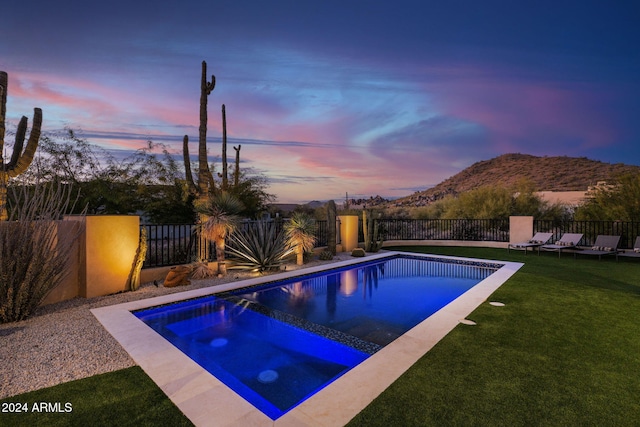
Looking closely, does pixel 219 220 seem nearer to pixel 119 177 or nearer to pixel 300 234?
pixel 300 234

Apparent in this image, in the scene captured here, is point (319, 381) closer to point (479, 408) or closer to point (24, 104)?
point (479, 408)

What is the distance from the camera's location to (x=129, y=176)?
14.6 metres

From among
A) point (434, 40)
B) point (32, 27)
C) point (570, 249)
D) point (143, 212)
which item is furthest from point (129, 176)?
point (570, 249)

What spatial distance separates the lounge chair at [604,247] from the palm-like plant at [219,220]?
11353 mm

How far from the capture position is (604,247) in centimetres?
1066

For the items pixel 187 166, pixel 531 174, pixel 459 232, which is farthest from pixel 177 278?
pixel 531 174

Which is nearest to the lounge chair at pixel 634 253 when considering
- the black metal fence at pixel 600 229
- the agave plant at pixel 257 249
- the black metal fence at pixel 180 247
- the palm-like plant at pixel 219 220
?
the black metal fence at pixel 600 229

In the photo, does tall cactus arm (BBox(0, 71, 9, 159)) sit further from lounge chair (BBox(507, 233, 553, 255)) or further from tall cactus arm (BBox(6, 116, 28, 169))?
lounge chair (BBox(507, 233, 553, 255))

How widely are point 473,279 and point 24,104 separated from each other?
44.7 feet

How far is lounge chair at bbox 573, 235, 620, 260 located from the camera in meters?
10.4

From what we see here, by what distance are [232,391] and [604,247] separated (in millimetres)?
13027

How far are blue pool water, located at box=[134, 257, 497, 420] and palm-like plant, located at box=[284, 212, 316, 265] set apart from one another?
1.38 metres

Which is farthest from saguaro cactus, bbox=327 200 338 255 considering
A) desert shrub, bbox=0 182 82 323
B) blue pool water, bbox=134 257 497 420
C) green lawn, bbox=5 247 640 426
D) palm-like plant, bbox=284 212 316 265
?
desert shrub, bbox=0 182 82 323

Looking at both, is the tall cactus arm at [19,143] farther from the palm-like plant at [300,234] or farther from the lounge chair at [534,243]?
the lounge chair at [534,243]
